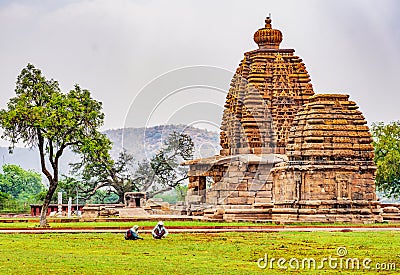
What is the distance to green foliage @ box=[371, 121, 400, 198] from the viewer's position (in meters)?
77.0

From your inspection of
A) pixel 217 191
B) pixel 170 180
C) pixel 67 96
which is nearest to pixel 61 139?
pixel 67 96

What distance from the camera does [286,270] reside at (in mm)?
24969

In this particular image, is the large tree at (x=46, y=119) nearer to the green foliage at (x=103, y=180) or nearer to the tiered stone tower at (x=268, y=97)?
the tiered stone tower at (x=268, y=97)

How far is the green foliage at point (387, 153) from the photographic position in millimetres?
77000

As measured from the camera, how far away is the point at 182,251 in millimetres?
29938

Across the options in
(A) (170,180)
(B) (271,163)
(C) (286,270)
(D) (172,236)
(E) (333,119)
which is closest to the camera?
(C) (286,270)

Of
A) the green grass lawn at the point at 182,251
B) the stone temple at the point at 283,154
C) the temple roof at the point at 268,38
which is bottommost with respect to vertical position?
the green grass lawn at the point at 182,251

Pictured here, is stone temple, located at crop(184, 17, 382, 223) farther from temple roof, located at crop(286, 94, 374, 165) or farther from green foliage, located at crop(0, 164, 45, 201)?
green foliage, located at crop(0, 164, 45, 201)

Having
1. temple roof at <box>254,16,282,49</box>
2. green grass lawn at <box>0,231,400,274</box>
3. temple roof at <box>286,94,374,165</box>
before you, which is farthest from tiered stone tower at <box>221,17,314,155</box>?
green grass lawn at <box>0,231,400,274</box>

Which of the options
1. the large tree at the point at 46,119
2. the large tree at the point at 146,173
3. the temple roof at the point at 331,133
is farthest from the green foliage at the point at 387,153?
the large tree at the point at 46,119

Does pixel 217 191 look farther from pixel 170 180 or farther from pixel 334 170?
pixel 170 180

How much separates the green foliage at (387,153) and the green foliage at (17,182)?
2077 inches

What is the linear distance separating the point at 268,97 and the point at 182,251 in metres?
31.2

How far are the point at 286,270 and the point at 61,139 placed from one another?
2445 centimetres
